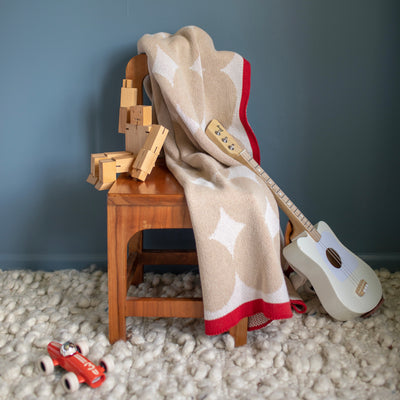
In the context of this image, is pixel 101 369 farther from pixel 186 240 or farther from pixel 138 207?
pixel 186 240

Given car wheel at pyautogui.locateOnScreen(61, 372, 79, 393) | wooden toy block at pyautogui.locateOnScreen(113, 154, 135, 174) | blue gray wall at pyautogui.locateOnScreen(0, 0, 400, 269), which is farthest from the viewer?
blue gray wall at pyautogui.locateOnScreen(0, 0, 400, 269)

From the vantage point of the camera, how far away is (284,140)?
1568 millimetres

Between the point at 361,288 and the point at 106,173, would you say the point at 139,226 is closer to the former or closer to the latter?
the point at 106,173

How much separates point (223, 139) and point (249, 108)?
0.27 metres

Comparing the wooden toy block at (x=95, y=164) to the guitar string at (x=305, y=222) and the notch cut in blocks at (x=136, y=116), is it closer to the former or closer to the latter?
the notch cut in blocks at (x=136, y=116)

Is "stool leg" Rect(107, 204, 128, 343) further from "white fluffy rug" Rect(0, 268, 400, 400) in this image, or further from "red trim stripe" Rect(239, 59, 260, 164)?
"red trim stripe" Rect(239, 59, 260, 164)

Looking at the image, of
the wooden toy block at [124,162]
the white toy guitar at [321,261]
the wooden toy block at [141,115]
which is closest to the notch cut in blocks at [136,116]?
the wooden toy block at [141,115]

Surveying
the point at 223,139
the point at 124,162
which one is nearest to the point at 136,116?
the point at 124,162

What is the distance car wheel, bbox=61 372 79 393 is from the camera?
39.3 inches

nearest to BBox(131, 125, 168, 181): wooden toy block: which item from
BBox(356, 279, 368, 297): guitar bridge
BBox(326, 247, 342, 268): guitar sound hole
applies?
BBox(326, 247, 342, 268): guitar sound hole

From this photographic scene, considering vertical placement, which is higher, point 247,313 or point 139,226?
point 139,226

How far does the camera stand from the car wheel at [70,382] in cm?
100

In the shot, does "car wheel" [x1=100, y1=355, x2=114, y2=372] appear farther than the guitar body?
No

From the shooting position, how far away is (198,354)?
117 cm
